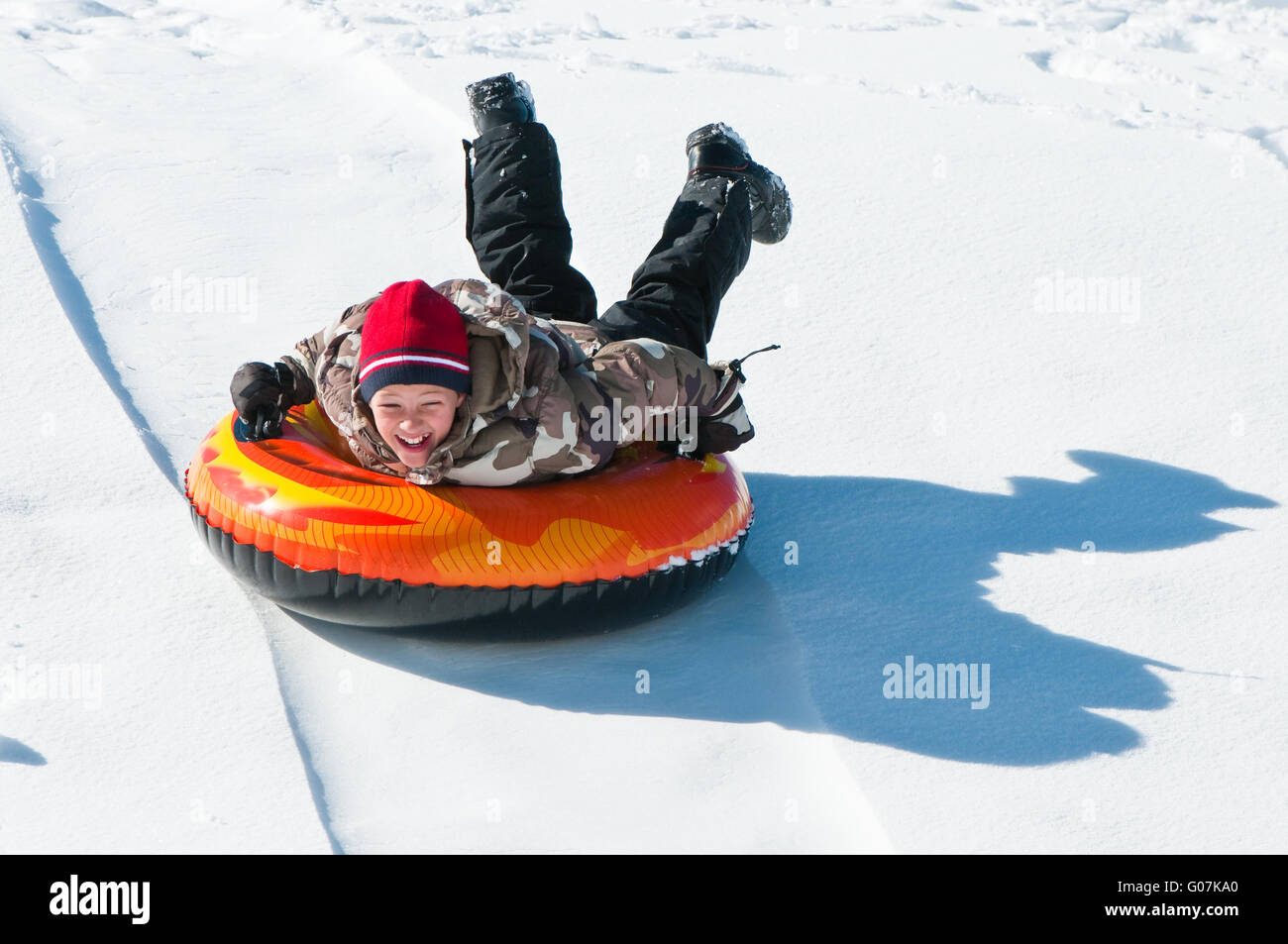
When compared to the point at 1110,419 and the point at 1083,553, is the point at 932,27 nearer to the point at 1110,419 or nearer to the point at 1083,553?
the point at 1110,419

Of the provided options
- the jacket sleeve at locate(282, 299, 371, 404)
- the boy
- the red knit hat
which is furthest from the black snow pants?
the red knit hat

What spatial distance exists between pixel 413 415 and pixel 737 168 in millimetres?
1558

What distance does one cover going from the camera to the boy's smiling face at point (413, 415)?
9.37 feet

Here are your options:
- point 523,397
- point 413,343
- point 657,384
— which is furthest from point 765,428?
point 413,343

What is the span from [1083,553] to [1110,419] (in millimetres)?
784

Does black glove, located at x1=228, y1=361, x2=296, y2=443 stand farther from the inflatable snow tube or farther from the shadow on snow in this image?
the shadow on snow

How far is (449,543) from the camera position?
Answer: 2.89 meters

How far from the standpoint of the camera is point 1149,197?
17.3 ft

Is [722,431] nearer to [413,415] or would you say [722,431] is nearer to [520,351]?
[520,351]

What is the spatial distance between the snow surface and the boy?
0.42 m

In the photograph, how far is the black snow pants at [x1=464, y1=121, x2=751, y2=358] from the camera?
146 inches

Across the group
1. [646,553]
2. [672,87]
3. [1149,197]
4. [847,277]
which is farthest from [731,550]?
[672,87]

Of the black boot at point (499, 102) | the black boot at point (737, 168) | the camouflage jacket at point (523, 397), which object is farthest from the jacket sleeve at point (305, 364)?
the black boot at point (737, 168)

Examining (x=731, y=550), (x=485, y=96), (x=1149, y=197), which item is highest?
(x=485, y=96)
